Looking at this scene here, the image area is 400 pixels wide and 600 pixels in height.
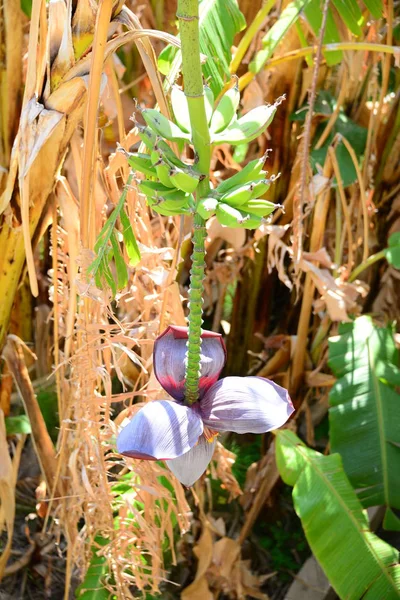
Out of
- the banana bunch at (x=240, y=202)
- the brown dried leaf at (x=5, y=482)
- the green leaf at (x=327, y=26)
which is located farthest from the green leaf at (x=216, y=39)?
the brown dried leaf at (x=5, y=482)

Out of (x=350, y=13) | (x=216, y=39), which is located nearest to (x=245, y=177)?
(x=216, y=39)

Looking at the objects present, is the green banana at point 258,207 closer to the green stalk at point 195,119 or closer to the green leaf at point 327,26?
the green stalk at point 195,119

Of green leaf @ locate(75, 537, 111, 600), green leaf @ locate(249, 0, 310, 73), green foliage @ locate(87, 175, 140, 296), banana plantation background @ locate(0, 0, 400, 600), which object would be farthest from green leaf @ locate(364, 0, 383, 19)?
green leaf @ locate(75, 537, 111, 600)

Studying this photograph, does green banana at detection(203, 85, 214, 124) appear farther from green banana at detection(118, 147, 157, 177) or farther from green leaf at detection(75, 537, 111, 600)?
green leaf at detection(75, 537, 111, 600)

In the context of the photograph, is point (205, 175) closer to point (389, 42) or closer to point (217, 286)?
point (389, 42)

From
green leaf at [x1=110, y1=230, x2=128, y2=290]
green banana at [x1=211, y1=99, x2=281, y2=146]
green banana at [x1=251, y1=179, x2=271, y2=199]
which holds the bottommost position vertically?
green leaf at [x1=110, y1=230, x2=128, y2=290]

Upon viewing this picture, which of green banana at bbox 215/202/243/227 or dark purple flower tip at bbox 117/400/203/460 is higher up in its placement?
green banana at bbox 215/202/243/227

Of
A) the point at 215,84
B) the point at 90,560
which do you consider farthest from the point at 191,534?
the point at 215,84
